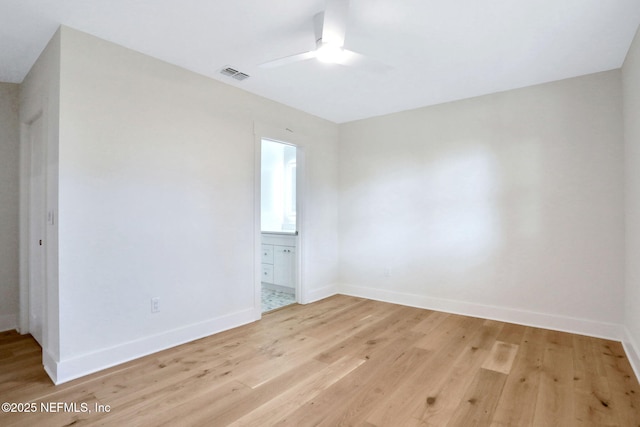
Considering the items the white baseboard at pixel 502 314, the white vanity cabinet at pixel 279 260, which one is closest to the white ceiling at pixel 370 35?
the white vanity cabinet at pixel 279 260

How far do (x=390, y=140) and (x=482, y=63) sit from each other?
5.32 feet

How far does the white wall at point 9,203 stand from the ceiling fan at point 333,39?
9.42ft

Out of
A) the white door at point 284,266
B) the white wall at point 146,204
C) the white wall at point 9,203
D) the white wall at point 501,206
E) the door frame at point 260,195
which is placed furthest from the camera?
the white door at point 284,266

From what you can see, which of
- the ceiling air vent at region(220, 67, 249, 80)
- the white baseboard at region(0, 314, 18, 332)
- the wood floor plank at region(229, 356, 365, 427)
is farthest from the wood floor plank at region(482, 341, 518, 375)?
the white baseboard at region(0, 314, 18, 332)

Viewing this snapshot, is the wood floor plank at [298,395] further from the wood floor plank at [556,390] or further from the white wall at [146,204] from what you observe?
the white wall at [146,204]

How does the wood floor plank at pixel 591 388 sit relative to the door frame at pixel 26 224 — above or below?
below

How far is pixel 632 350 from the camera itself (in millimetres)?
2430

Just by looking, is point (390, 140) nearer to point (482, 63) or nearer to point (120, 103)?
point (482, 63)

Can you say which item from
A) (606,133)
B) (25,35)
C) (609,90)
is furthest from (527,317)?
(25,35)

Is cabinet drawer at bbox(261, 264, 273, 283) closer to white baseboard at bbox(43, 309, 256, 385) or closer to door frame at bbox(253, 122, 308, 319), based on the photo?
door frame at bbox(253, 122, 308, 319)

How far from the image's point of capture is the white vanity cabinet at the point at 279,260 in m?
4.54

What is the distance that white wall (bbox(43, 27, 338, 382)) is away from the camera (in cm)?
228

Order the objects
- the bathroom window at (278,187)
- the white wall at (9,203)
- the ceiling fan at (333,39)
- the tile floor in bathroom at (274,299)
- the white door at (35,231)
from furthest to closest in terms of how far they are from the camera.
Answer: the bathroom window at (278,187) < the tile floor in bathroom at (274,299) < the white wall at (9,203) < the white door at (35,231) < the ceiling fan at (333,39)

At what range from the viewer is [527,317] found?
3.31m
